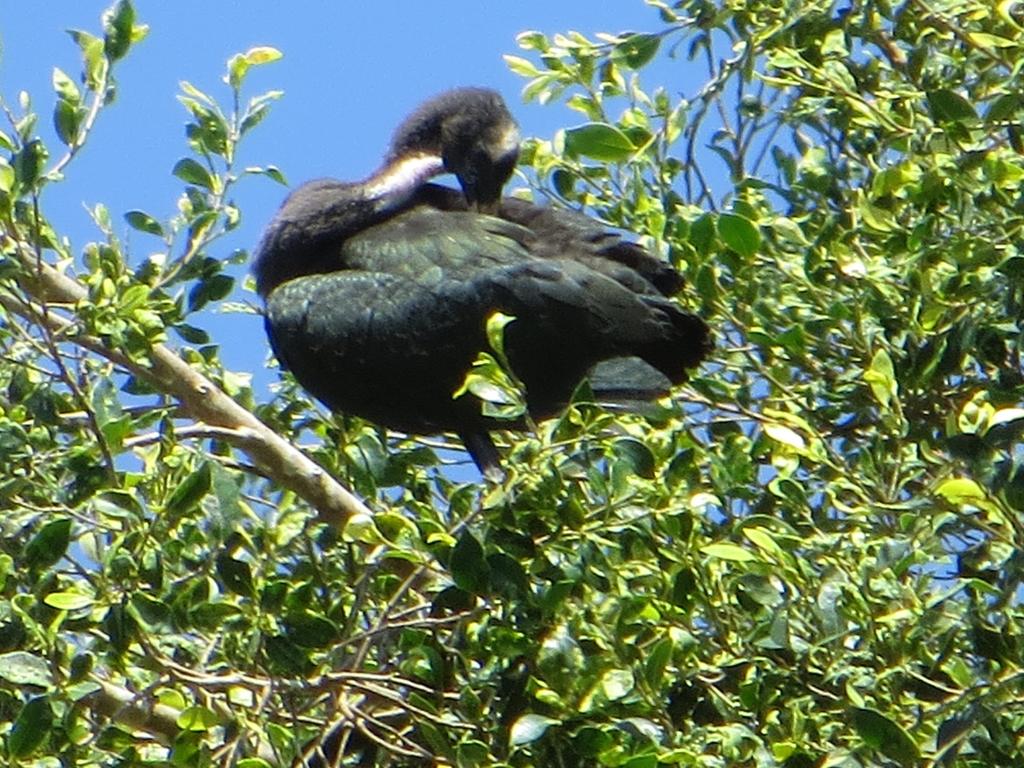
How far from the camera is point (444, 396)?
4.12 m

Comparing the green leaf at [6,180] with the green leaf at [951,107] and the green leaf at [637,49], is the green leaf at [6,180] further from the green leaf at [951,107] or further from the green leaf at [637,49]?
the green leaf at [951,107]

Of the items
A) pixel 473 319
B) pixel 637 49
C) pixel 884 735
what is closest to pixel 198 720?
→ pixel 884 735

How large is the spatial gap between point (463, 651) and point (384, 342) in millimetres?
1215

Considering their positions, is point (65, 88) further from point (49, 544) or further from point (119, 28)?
point (49, 544)

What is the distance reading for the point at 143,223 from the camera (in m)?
3.47

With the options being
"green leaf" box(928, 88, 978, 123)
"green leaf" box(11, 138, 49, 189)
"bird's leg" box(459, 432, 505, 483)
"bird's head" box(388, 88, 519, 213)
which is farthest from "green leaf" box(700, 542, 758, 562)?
"bird's head" box(388, 88, 519, 213)

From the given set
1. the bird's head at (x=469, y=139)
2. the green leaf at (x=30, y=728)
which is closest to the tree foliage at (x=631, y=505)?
the green leaf at (x=30, y=728)

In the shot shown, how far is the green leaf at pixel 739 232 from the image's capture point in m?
3.24

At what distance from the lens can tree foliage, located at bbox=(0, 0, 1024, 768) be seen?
2.66 metres

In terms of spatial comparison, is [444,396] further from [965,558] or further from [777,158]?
[965,558]

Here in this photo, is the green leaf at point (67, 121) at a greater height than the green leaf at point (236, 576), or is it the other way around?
the green leaf at point (67, 121)

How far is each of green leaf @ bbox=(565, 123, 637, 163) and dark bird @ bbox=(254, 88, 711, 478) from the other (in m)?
0.54

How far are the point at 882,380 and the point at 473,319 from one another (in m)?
1.26

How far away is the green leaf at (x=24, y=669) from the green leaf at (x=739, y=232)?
4.03 ft
